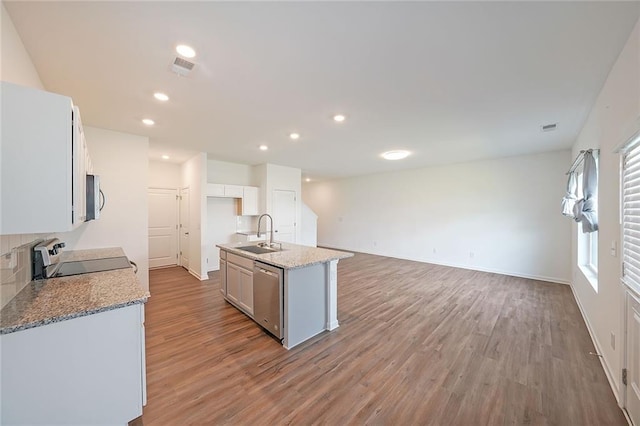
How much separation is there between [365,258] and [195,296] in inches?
188

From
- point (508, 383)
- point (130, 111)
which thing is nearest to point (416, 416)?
point (508, 383)

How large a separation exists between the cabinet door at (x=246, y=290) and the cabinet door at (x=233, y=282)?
0.34ft

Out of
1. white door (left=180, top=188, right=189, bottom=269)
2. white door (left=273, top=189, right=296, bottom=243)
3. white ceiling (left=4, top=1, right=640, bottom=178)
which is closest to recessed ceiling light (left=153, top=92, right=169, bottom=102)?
white ceiling (left=4, top=1, right=640, bottom=178)

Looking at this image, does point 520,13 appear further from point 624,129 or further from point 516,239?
point 516,239

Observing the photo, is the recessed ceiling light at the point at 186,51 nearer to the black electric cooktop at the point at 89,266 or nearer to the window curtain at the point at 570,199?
the black electric cooktop at the point at 89,266

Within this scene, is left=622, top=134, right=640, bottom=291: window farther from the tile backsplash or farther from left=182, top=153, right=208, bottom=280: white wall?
left=182, top=153, right=208, bottom=280: white wall

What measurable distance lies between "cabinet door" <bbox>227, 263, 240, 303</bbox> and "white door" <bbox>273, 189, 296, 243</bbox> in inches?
105

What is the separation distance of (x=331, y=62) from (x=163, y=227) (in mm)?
6131

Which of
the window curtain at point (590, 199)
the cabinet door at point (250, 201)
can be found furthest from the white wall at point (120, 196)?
the window curtain at point (590, 199)

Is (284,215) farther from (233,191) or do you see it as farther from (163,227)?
(163,227)

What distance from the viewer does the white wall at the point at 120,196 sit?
367 cm

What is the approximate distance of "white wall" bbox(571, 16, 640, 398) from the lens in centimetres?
176

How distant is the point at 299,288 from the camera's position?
2695mm

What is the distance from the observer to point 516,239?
543 centimetres
